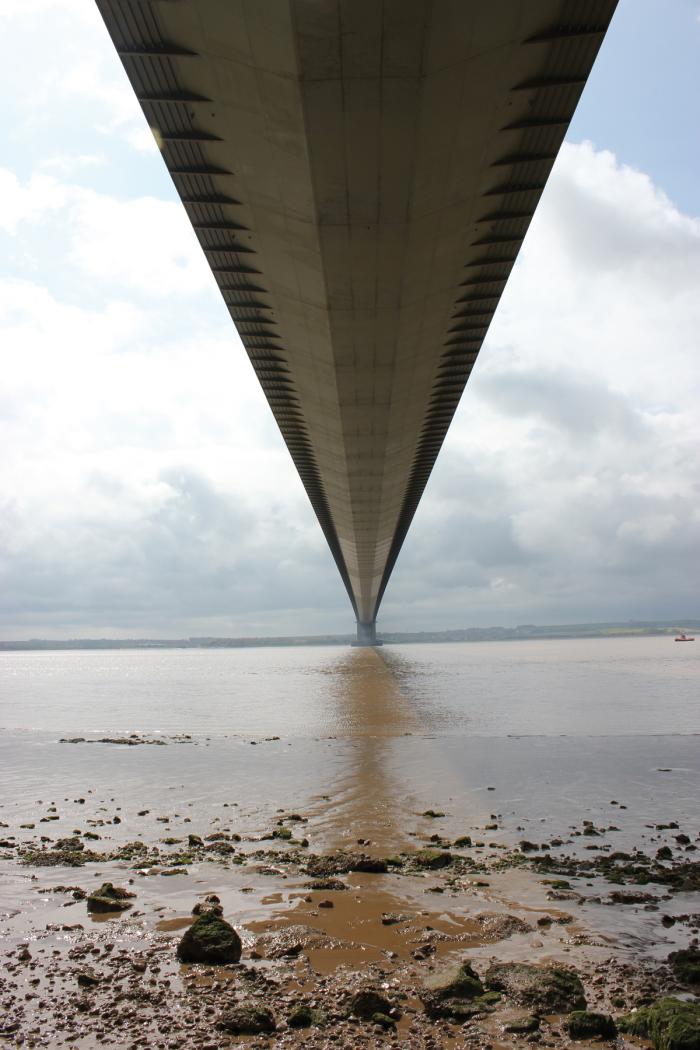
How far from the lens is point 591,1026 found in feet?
12.5

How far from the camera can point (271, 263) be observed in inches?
564

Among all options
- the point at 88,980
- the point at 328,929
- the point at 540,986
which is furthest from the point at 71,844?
the point at 540,986

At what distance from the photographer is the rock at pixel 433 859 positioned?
7.00 meters

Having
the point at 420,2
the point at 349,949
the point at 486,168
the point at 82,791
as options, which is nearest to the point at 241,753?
the point at 82,791

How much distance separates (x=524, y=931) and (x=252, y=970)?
6.75ft

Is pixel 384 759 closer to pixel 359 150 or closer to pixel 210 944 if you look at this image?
pixel 210 944

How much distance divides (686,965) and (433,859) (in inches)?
Result: 111

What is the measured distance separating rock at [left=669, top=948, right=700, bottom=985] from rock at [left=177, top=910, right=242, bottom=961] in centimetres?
287

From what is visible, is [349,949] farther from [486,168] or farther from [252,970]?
[486,168]

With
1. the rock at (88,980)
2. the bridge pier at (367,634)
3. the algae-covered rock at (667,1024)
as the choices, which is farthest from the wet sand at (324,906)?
the bridge pier at (367,634)

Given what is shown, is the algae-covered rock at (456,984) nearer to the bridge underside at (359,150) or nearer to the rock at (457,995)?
the rock at (457,995)

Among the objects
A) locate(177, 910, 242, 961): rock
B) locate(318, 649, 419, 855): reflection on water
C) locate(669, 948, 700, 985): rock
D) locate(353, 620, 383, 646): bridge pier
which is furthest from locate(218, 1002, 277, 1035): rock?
locate(353, 620, 383, 646): bridge pier

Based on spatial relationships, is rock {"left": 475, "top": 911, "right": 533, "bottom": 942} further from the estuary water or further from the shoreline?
the estuary water

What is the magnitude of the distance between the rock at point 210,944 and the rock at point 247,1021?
663 mm
